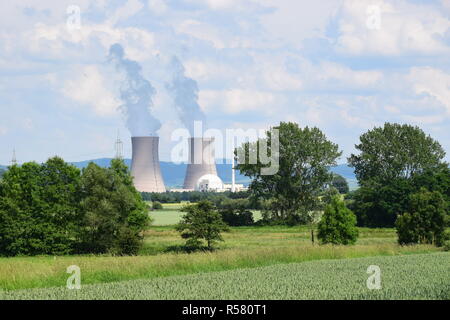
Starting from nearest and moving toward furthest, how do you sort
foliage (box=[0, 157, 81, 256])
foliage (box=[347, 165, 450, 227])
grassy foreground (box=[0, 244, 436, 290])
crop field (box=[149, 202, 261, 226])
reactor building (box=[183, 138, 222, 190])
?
grassy foreground (box=[0, 244, 436, 290]) → foliage (box=[0, 157, 81, 256]) → foliage (box=[347, 165, 450, 227]) → crop field (box=[149, 202, 261, 226]) → reactor building (box=[183, 138, 222, 190])

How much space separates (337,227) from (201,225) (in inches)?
407

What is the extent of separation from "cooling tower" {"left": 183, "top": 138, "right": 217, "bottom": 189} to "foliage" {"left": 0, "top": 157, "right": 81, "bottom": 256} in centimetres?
6134

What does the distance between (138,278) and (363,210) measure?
191 feet

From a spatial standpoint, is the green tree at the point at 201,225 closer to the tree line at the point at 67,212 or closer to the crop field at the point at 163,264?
the tree line at the point at 67,212

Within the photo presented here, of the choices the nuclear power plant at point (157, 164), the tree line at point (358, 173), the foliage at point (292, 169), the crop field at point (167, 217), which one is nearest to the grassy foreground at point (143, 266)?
the crop field at point (167, 217)

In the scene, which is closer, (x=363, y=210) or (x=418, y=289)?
(x=418, y=289)

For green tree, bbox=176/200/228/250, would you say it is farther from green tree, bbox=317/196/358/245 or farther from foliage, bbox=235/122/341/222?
foliage, bbox=235/122/341/222

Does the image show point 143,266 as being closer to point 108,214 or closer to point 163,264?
point 163,264

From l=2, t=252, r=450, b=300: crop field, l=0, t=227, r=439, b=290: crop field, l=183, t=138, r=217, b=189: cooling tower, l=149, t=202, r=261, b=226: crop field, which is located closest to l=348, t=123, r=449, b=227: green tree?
l=149, t=202, r=261, b=226: crop field

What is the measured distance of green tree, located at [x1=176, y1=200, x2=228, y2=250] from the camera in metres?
48.1

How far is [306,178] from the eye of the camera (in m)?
83.7

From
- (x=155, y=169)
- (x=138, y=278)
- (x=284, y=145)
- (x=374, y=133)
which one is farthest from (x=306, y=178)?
(x=138, y=278)

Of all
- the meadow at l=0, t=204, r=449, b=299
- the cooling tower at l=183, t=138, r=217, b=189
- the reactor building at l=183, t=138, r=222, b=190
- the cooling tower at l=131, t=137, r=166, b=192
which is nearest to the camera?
the meadow at l=0, t=204, r=449, b=299
